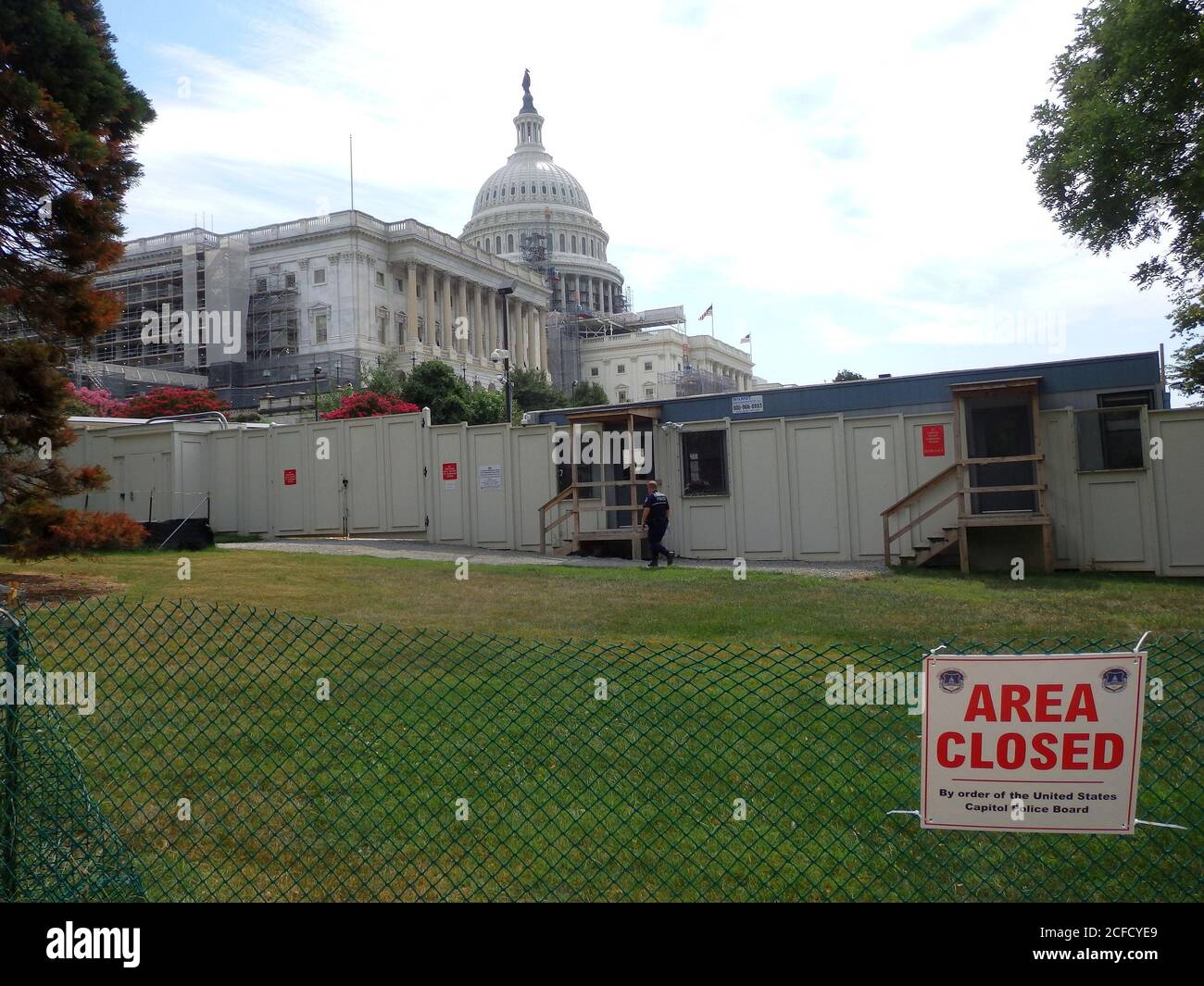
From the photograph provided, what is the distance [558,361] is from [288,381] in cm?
4566

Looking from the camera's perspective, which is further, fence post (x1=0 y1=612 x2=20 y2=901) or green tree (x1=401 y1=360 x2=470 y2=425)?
green tree (x1=401 y1=360 x2=470 y2=425)

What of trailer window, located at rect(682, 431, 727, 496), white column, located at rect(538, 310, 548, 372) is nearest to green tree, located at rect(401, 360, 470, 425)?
trailer window, located at rect(682, 431, 727, 496)

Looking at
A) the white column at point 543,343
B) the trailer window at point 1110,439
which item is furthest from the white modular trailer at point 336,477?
Result: the white column at point 543,343

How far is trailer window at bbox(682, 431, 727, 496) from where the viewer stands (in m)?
21.3

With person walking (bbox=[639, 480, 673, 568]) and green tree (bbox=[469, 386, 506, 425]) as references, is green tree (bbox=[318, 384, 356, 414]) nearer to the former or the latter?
green tree (bbox=[469, 386, 506, 425])

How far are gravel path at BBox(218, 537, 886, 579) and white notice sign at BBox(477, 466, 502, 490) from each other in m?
1.43

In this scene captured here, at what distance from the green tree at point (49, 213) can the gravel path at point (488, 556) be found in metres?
6.35

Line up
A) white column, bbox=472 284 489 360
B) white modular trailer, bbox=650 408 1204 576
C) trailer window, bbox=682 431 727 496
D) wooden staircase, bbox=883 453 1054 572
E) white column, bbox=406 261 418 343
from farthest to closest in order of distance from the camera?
white column, bbox=472 284 489 360
white column, bbox=406 261 418 343
trailer window, bbox=682 431 727 496
wooden staircase, bbox=883 453 1054 572
white modular trailer, bbox=650 408 1204 576

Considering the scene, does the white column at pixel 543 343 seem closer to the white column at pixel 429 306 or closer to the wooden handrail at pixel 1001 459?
the white column at pixel 429 306

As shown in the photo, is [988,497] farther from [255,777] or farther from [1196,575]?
[255,777]

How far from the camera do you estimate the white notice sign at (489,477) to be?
75.0 feet

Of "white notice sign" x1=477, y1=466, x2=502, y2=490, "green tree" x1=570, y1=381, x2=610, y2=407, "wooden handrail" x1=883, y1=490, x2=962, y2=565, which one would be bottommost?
"wooden handrail" x1=883, y1=490, x2=962, y2=565

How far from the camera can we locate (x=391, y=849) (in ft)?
18.2

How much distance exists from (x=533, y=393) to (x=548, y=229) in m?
57.7
